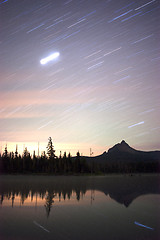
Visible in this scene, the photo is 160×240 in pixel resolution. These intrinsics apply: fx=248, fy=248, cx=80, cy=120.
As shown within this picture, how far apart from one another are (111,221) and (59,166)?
104 metres

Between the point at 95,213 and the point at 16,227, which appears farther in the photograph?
the point at 95,213

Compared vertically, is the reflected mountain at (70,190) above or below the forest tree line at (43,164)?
below

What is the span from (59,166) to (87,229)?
4163 inches

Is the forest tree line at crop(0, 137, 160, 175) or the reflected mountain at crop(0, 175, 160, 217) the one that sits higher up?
the forest tree line at crop(0, 137, 160, 175)

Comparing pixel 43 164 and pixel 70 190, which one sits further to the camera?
pixel 43 164

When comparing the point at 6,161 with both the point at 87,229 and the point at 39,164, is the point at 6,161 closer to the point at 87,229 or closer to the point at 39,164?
the point at 39,164

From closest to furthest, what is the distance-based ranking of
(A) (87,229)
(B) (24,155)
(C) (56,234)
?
(C) (56,234), (A) (87,229), (B) (24,155)

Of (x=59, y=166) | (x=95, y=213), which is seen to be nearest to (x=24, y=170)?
(x=59, y=166)

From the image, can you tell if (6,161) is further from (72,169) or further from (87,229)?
(87,229)

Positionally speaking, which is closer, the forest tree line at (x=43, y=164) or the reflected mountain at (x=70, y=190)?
the reflected mountain at (x=70, y=190)

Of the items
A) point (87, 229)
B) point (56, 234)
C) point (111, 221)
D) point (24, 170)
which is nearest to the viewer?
point (56, 234)

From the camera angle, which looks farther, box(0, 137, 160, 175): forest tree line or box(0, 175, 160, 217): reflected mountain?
box(0, 137, 160, 175): forest tree line

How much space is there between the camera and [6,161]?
378ft

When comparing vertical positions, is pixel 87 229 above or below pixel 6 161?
below
